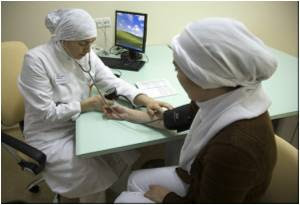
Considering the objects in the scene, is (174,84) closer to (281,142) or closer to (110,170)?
(110,170)

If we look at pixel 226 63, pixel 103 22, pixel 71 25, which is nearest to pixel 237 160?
pixel 226 63

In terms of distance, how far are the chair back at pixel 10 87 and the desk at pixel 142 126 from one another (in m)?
0.41

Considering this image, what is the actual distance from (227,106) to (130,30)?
1.30 m

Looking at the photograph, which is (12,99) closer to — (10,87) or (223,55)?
(10,87)

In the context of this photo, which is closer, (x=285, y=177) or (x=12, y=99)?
(x=285, y=177)

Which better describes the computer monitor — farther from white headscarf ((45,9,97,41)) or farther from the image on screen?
white headscarf ((45,9,97,41))

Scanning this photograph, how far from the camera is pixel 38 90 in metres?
1.19

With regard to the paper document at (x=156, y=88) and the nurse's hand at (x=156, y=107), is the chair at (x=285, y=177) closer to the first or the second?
the nurse's hand at (x=156, y=107)

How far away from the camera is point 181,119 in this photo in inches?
44.3

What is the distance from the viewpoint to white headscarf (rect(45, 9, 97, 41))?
3.81 feet

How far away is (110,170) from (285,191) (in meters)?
0.81

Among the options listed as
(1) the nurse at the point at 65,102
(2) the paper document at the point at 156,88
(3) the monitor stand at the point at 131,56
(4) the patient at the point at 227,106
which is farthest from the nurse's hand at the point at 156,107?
(3) the monitor stand at the point at 131,56

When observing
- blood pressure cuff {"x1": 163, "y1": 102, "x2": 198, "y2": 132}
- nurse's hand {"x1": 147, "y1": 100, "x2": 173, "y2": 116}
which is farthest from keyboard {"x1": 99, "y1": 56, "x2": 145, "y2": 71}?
blood pressure cuff {"x1": 163, "y1": 102, "x2": 198, "y2": 132}

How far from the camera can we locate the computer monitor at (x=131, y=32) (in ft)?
6.10
